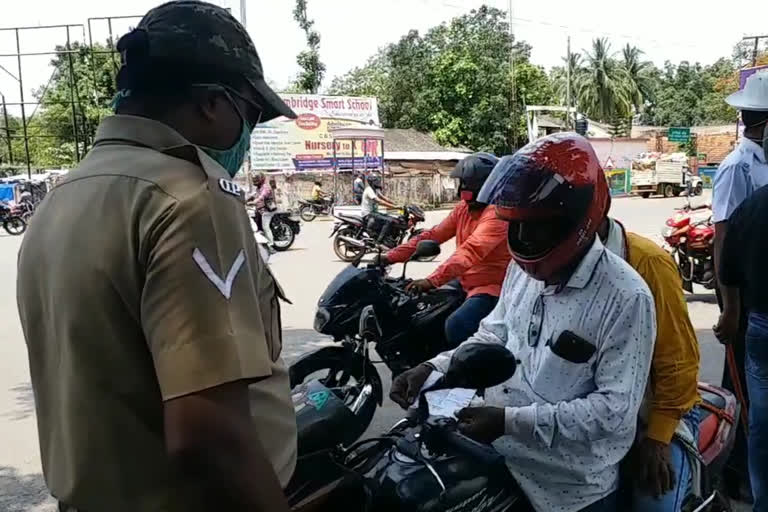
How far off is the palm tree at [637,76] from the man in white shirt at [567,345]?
61.2 metres

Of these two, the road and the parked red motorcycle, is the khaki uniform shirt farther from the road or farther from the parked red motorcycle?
the parked red motorcycle

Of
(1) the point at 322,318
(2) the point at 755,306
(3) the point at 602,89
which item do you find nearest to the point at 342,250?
(1) the point at 322,318

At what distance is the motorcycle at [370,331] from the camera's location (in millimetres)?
3441

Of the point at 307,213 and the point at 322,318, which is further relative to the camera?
the point at 307,213

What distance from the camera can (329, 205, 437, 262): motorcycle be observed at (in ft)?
39.2

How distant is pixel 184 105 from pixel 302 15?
4210cm

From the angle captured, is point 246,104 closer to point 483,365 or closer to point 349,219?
point 483,365

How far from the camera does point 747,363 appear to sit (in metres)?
2.79

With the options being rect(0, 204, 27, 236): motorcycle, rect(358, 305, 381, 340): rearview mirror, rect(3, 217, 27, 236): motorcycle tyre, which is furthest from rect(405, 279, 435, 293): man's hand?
rect(3, 217, 27, 236): motorcycle tyre

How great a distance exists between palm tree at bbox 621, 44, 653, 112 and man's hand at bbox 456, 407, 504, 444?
6153 centimetres

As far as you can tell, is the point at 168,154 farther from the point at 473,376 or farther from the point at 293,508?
the point at 293,508

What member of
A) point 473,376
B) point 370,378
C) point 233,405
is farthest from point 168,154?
point 370,378

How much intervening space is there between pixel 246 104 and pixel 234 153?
126mm

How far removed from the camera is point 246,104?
53.0 inches
